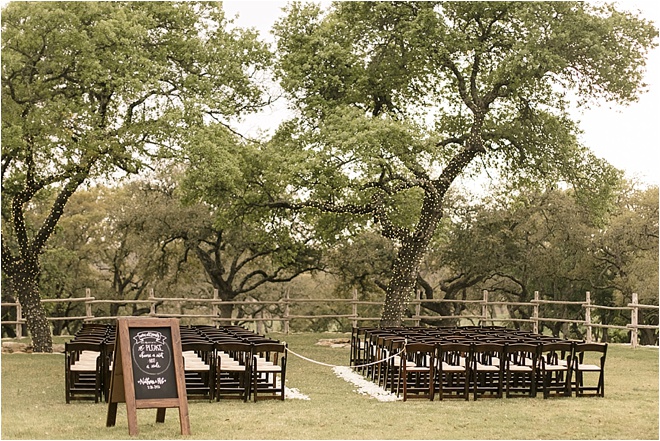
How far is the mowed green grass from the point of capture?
32.5 ft

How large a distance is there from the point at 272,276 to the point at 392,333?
17.8 metres

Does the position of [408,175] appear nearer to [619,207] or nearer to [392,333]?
[392,333]

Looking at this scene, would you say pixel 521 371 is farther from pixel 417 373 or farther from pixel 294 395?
pixel 294 395

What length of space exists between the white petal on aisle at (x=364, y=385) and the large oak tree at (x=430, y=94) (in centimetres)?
551

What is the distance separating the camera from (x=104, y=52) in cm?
2064

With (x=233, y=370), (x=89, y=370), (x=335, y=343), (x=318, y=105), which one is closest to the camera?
(x=89, y=370)

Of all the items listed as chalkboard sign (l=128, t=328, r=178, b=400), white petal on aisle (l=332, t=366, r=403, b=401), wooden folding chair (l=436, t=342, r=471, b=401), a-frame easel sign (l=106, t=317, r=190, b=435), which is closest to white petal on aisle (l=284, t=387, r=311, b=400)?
white petal on aisle (l=332, t=366, r=403, b=401)

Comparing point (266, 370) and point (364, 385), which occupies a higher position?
point (266, 370)

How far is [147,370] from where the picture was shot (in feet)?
32.3

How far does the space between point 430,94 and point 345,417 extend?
52.5ft

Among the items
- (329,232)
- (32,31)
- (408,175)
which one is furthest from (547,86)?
(32,31)

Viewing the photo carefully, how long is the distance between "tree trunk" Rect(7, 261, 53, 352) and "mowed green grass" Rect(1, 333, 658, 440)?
6.91m

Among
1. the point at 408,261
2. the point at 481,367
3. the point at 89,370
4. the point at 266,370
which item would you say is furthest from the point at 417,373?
the point at 408,261

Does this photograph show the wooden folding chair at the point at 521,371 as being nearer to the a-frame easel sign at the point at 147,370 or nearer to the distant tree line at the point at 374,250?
the a-frame easel sign at the point at 147,370
